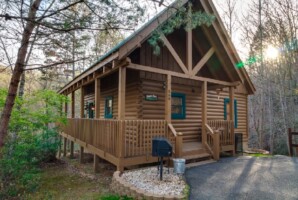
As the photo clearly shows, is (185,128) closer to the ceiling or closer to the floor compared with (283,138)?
closer to the ceiling

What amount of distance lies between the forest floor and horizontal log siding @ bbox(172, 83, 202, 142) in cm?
356

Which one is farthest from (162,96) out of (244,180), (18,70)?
(18,70)

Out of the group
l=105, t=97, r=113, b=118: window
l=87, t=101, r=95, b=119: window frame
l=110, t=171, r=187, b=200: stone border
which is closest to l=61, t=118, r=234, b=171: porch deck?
l=110, t=171, r=187, b=200: stone border

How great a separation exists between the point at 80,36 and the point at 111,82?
19.8 ft

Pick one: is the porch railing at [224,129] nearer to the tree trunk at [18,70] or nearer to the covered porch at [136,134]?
the covered porch at [136,134]

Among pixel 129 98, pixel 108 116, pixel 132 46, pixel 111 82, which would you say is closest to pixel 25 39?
pixel 132 46

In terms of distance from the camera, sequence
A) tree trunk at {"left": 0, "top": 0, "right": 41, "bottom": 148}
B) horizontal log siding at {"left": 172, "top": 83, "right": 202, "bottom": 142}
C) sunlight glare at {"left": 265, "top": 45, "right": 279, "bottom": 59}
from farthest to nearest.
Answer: sunlight glare at {"left": 265, "top": 45, "right": 279, "bottom": 59}
horizontal log siding at {"left": 172, "top": 83, "right": 202, "bottom": 142}
tree trunk at {"left": 0, "top": 0, "right": 41, "bottom": 148}

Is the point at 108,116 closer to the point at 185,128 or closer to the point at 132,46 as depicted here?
the point at 185,128

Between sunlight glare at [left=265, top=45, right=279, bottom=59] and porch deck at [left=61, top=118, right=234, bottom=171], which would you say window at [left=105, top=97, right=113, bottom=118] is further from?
sunlight glare at [left=265, top=45, right=279, bottom=59]

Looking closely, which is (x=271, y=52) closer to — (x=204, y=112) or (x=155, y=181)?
(x=204, y=112)

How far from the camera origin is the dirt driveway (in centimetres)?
452

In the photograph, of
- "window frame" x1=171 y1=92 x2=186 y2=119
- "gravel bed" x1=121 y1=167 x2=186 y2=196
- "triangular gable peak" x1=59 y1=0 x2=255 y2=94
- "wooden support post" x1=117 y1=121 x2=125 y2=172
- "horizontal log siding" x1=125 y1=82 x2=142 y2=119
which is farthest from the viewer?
"window frame" x1=171 y1=92 x2=186 y2=119

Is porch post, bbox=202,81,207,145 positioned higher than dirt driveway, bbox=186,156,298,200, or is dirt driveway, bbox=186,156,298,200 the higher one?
porch post, bbox=202,81,207,145

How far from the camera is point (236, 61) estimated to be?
9.40 meters
